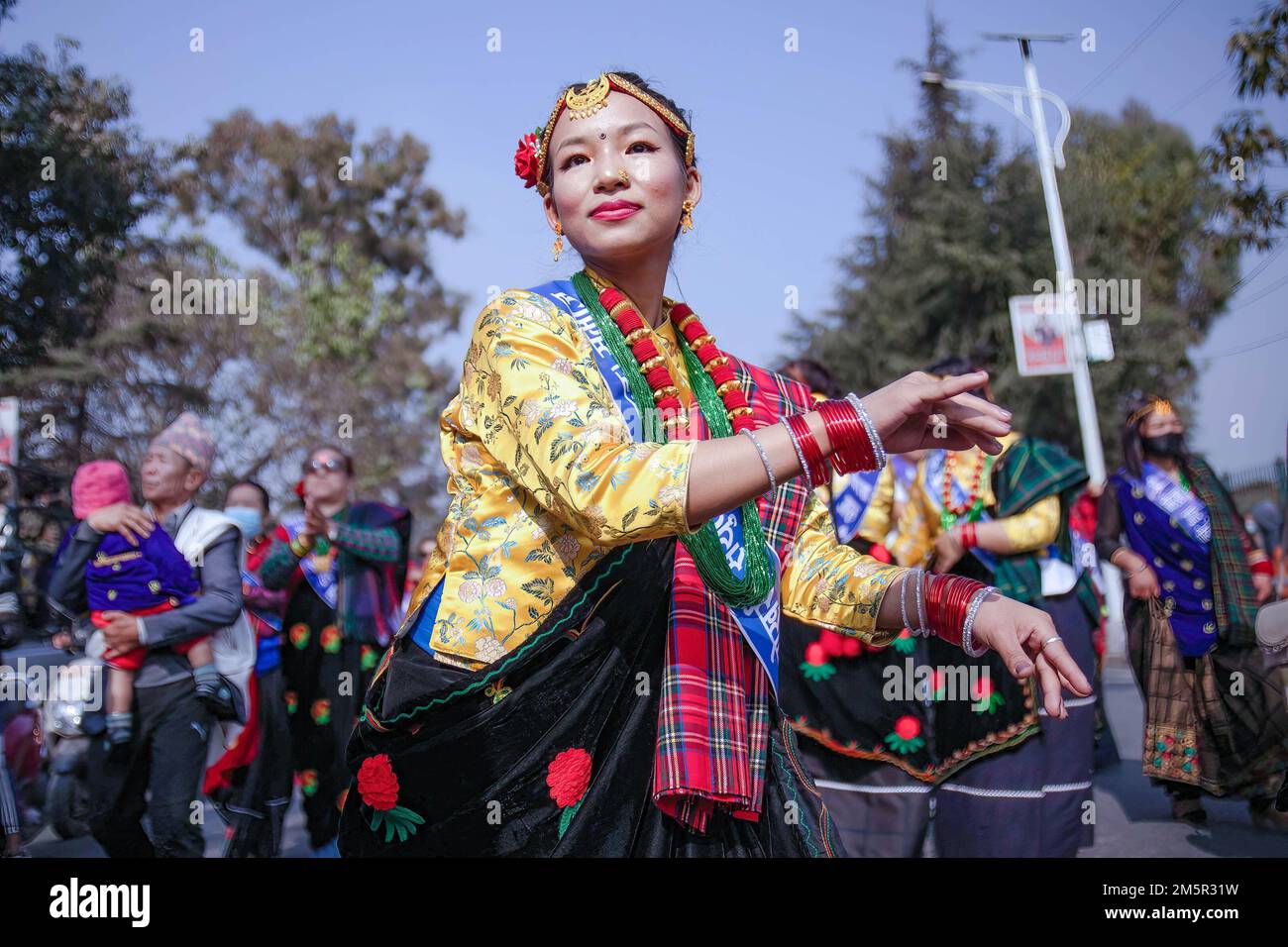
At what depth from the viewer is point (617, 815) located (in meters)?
1.90

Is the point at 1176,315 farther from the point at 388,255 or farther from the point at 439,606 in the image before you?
the point at 439,606

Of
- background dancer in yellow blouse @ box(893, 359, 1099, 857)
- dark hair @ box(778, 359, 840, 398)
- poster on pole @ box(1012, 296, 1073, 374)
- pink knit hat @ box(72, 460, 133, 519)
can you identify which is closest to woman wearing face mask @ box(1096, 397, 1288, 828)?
background dancer in yellow blouse @ box(893, 359, 1099, 857)

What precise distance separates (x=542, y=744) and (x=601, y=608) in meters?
0.22

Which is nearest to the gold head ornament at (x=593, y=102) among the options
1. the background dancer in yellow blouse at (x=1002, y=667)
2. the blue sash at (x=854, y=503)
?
the background dancer in yellow blouse at (x=1002, y=667)

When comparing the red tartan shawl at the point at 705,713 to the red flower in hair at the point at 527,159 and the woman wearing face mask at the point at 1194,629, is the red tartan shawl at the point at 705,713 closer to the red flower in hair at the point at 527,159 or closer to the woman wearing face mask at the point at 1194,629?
the red flower in hair at the point at 527,159

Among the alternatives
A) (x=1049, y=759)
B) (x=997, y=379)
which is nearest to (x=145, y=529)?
(x=1049, y=759)

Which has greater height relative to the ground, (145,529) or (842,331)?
(842,331)

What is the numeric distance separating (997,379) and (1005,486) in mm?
18252

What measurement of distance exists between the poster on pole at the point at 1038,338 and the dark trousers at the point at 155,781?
11811mm

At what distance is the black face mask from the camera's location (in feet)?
19.1

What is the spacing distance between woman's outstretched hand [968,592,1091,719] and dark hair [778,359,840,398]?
3.36 m

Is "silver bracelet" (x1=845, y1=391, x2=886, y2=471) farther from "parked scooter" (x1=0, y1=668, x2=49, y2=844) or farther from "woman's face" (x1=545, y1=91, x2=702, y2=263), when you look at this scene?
"parked scooter" (x1=0, y1=668, x2=49, y2=844)

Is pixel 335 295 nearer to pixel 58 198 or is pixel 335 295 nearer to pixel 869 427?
pixel 58 198

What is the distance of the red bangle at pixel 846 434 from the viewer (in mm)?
1690
